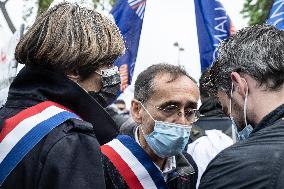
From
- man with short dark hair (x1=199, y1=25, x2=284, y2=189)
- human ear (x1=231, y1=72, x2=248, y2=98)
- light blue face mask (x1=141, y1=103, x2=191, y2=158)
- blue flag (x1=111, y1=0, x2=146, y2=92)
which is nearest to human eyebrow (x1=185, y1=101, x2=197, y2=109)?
light blue face mask (x1=141, y1=103, x2=191, y2=158)

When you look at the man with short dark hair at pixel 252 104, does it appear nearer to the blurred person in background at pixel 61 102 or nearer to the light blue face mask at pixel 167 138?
the blurred person in background at pixel 61 102

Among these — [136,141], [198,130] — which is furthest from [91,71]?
[198,130]

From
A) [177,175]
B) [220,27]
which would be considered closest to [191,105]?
[177,175]

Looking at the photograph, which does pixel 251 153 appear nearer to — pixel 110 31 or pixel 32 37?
pixel 110 31

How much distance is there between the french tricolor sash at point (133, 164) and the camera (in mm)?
3033

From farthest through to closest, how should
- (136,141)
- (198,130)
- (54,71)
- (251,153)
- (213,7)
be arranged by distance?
(213,7) → (198,130) → (136,141) → (54,71) → (251,153)

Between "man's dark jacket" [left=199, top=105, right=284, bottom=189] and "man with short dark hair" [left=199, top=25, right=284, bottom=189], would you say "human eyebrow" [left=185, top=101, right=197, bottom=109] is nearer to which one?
"man with short dark hair" [left=199, top=25, right=284, bottom=189]

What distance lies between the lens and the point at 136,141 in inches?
134

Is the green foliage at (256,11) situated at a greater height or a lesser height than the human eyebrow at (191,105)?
lesser

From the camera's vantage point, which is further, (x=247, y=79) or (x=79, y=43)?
(x=247, y=79)

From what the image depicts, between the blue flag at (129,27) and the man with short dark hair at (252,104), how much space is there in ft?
11.7

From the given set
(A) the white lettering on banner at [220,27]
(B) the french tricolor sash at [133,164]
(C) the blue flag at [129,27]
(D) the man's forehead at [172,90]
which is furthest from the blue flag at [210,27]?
(B) the french tricolor sash at [133,164]

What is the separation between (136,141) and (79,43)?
127cm

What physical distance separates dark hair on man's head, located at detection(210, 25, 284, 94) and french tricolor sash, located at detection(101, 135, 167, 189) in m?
0.79
